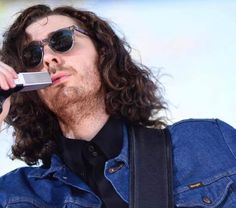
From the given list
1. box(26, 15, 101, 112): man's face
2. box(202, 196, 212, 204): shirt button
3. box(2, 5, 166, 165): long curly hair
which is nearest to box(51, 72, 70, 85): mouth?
box(26, 15, 101, 112): man's face

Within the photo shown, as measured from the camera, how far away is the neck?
1092 mm

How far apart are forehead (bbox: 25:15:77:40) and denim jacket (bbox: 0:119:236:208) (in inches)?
9.9

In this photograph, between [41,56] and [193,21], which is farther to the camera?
[193,21]

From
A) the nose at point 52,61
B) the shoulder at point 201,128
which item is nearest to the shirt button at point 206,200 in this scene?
the shoulder at point 201,128

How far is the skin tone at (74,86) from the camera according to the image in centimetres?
106

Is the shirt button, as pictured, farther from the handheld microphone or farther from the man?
the handheld microphone

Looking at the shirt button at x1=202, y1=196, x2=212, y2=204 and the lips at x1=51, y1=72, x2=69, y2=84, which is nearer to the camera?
the shirt button at x1=202, y1=196, x2=212, y2=204

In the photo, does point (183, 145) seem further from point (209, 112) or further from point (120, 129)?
point (209, 112)

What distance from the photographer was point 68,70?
107 centimetres

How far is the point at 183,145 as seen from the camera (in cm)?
101

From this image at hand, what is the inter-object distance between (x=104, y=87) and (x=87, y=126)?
10cm

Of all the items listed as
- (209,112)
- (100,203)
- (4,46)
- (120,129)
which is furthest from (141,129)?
(4,46)

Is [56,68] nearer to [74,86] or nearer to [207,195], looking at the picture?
[74,86]

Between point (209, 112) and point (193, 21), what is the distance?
23 cm
